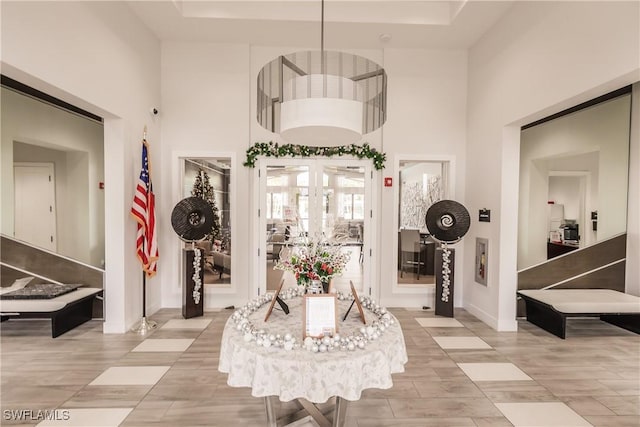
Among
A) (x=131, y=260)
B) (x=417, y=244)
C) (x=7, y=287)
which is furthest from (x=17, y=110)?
(x=417, y=244)

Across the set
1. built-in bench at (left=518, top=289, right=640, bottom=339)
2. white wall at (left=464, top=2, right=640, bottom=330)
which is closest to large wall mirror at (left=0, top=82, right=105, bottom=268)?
white wall at (left=464, top=2, right=640, bottom=330)

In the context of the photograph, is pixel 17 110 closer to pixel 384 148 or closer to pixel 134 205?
pixel 134 205

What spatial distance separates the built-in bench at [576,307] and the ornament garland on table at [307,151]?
2.79 metres

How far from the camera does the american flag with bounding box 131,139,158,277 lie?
4.05 meters

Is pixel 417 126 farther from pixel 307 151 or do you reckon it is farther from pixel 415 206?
pixel 307 151

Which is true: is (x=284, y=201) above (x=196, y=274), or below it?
above

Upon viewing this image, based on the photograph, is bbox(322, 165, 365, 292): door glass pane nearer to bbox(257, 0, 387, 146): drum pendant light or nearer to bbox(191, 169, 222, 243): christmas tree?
bbox(191, 169, 222, 243): christmas tree

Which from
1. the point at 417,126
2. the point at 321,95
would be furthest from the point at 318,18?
the point at 321,95

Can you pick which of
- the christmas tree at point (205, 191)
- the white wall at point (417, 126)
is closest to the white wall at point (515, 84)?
the white wall at point (417, 126)

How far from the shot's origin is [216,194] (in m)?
5.20

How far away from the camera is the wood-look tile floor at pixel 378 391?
2.46 meters

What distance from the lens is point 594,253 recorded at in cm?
475

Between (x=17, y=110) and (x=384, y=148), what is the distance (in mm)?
5559

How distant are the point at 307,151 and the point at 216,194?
159cm
